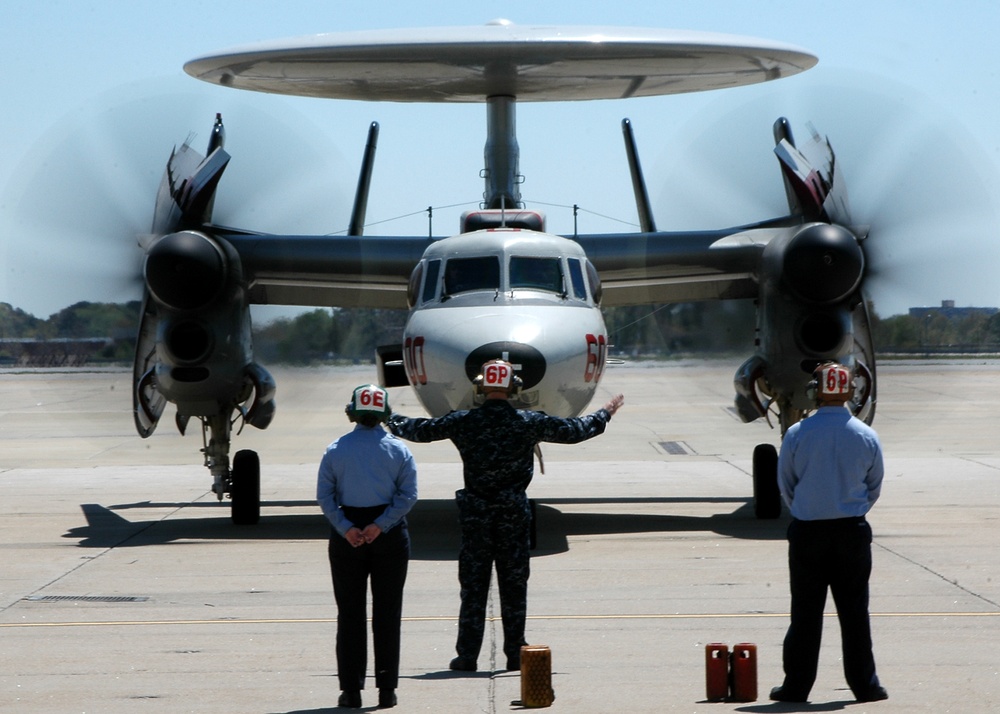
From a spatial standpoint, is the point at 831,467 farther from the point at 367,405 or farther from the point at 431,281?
the point at 431,281

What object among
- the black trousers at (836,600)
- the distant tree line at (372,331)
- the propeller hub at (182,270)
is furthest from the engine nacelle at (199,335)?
the black trousers at (836,600)

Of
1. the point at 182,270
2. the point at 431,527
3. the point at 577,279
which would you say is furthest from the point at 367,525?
the point at 182,270

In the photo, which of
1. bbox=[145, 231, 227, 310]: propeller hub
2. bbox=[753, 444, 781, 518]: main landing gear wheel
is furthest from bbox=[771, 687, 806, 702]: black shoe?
bbox=[145, 231, 227, 310]: propeller hub

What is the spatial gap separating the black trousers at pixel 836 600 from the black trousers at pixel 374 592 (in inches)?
77.0

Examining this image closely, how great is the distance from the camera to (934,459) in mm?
22484

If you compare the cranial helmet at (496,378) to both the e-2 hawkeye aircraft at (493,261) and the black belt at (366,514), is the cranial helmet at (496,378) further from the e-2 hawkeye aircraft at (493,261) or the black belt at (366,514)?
the e-2 hawkeye aircraft at (493,261)

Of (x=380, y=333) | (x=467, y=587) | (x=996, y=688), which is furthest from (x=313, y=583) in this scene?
(x=380, y=333)

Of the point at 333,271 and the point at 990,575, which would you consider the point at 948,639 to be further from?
the point at 333,271

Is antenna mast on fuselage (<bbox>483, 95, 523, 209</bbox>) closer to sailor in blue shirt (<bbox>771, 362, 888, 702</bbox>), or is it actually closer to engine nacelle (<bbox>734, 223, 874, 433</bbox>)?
engine nacelle (<bbox>734, 223, 874, 433</bbox>)

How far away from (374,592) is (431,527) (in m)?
7.37

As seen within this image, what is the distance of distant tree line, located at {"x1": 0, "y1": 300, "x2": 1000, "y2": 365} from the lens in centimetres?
1575

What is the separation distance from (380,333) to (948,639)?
10.1 metres

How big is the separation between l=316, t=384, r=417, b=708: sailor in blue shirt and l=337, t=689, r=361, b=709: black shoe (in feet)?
0.39

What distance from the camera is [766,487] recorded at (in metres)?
15.1
